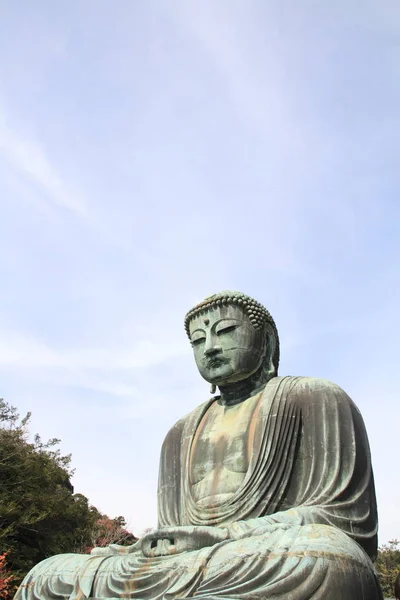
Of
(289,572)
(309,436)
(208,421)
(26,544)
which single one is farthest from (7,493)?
(289,572)

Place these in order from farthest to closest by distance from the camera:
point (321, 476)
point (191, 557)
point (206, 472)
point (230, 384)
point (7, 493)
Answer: point (7, 493), point (230, 384), point (206, 472), point (321, 476), point (191, 557)

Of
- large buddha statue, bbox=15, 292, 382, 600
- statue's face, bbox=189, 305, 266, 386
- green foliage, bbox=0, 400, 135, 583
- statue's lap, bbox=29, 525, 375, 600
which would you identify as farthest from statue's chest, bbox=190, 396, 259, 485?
green foliage, bbox=0, 400, 135, 583

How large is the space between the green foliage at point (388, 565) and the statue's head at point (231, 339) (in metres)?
16.2

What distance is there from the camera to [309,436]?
6832 mm

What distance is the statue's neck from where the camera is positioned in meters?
7.70

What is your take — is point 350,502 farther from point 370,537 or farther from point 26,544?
point 26,544

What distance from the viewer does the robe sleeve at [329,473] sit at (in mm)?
5883

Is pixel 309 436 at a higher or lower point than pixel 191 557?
higher

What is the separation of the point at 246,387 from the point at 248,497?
4.98 feet

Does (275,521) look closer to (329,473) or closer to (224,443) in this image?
(329,473)

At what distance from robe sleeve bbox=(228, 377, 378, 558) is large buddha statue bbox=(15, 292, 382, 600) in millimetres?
12

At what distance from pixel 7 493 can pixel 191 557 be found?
15.7 meters

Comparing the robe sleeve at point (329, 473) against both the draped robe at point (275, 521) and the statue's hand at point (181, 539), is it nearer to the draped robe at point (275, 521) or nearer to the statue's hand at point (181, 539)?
the draped robe at point (275, 521)

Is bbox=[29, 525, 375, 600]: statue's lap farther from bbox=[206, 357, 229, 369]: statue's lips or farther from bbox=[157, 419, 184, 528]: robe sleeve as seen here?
bbox=[206, 357, 229, 369]: statue's lips
